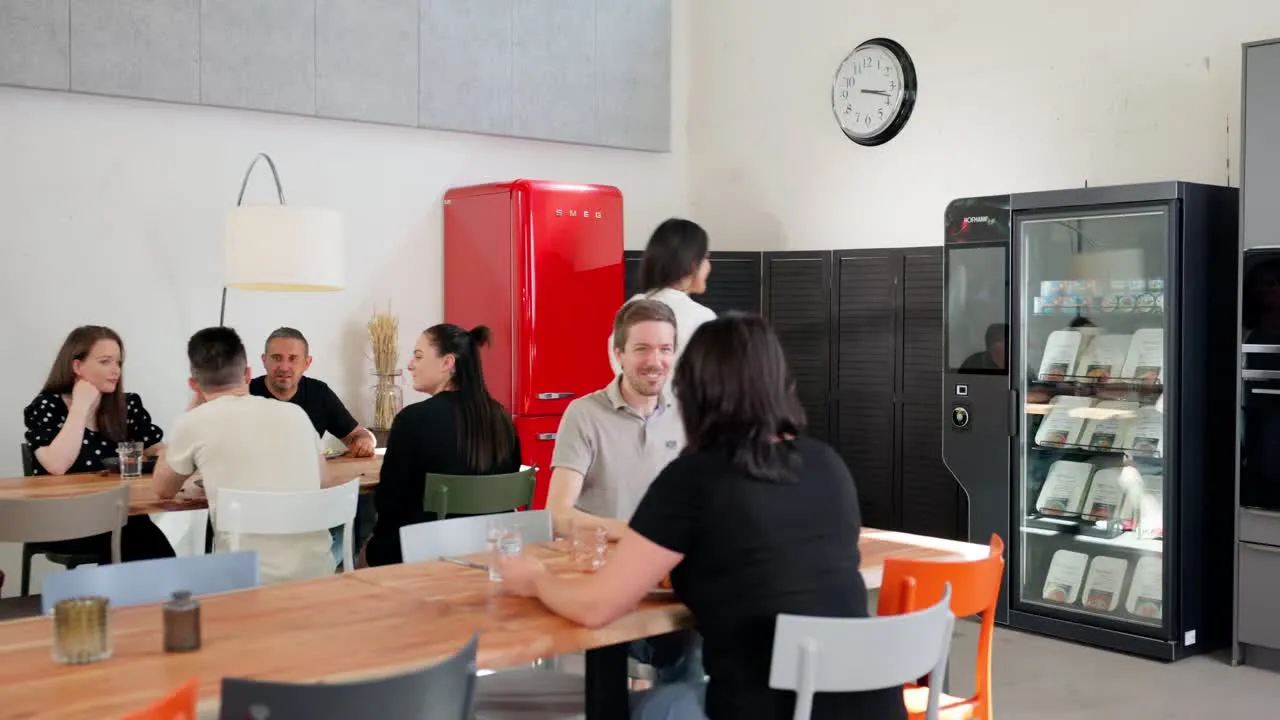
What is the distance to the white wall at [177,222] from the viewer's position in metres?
5.62

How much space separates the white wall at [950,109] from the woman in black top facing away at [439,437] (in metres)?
3.18

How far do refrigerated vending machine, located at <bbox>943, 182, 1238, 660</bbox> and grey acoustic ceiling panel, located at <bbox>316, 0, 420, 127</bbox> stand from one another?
9.83 feet

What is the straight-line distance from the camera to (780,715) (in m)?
2.36

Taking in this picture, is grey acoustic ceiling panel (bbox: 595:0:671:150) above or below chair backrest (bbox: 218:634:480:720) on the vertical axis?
above

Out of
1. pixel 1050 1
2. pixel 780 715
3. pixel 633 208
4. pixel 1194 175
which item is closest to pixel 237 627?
pixel 780 715

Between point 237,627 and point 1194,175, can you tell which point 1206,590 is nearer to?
point 1194,175

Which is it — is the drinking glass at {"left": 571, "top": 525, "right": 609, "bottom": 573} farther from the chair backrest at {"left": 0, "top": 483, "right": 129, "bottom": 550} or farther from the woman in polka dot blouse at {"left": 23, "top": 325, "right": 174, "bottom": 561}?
the woman in polka dot blouse at {"left": 23, "top": 325, "right": 174, "bottom": 561}

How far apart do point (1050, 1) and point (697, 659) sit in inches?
166

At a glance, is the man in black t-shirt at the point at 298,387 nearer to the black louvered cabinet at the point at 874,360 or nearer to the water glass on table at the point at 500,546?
the black louvered cabinet at the point at 874,360

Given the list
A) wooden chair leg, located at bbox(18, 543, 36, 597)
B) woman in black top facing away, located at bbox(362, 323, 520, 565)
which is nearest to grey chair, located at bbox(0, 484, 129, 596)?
woman in black top facing away, located at bbox(362, 323, 520, 565)

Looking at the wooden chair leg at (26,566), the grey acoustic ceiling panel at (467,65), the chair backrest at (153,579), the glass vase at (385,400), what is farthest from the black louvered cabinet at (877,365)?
the chair backrest at (153,579)

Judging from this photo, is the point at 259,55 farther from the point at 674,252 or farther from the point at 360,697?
the point at 360,697

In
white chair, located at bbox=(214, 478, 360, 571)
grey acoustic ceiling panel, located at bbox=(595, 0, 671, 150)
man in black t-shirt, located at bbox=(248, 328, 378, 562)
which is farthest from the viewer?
grey acoustic ceiling panel, located at bbox=(595, 0, 671, 150)

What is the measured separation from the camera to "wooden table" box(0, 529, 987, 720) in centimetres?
204
